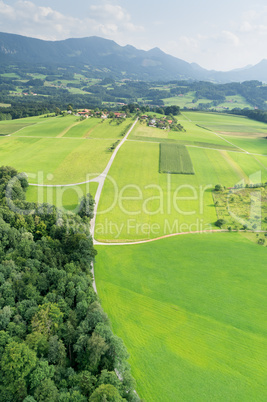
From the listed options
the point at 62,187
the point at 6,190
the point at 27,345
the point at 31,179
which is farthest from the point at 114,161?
the point at 27,345

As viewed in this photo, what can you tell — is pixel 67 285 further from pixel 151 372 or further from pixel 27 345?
pixel 151 372

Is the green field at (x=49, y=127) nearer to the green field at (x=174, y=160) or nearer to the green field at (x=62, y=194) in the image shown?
the green field at (x=62, y=194)

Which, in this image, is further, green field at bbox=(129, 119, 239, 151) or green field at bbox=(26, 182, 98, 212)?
green field at bbox=(129, 119, 239, 151)

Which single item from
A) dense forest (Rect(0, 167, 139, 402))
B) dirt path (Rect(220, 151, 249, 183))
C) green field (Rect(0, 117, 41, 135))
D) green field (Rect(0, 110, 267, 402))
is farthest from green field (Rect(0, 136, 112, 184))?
dirt path (Rect(220, 151, 249, 183))

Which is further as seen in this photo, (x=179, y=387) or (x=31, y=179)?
(x=31, y=179)

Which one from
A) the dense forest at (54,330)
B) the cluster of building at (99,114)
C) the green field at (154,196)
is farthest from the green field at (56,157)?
the cluster of building at (99,114)

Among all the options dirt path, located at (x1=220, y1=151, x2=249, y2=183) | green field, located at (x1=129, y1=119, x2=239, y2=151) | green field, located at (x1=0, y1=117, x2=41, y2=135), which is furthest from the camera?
green field, located at (x1=0, y1=117, x2=41, y2=135)

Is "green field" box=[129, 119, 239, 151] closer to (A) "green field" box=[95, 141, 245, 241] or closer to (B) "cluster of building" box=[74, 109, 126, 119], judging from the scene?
(A) "green field" box=[95, 141, 245, 241]
